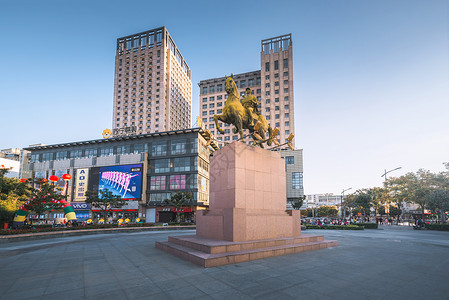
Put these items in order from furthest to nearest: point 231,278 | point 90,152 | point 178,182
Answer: point 90,152 → point 178,182 → point 231,278

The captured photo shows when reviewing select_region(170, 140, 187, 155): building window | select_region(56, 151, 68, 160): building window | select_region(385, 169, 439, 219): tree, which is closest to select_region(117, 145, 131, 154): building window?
select_region(170, 140, 187, 155): building window

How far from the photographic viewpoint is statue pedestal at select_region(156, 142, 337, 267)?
10391 mm

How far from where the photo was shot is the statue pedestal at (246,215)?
10.4m

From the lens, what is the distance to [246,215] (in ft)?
37.4

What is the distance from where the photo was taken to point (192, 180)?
54.8 m

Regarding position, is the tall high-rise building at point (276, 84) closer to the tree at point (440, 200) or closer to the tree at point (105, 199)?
the tree at point (440, 200)

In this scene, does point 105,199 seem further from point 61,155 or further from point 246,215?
point 61,155

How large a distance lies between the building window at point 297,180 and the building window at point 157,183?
34580 mm

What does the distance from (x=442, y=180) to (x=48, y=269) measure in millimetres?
59346

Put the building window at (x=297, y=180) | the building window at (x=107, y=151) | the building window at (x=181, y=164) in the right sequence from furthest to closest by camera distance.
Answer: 1. the building window at (x=297, y=180)
2. the building window at (x=107, y=151)
3. the building window at (x=181, y=164)

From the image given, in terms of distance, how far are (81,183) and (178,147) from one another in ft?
84.3

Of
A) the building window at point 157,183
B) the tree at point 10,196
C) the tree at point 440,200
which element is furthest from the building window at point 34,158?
the tree at point 440,200

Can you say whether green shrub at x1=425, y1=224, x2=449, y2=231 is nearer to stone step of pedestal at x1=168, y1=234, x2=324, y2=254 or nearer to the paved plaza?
the paved plaza

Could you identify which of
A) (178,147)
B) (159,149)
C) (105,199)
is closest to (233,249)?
(105,199)
